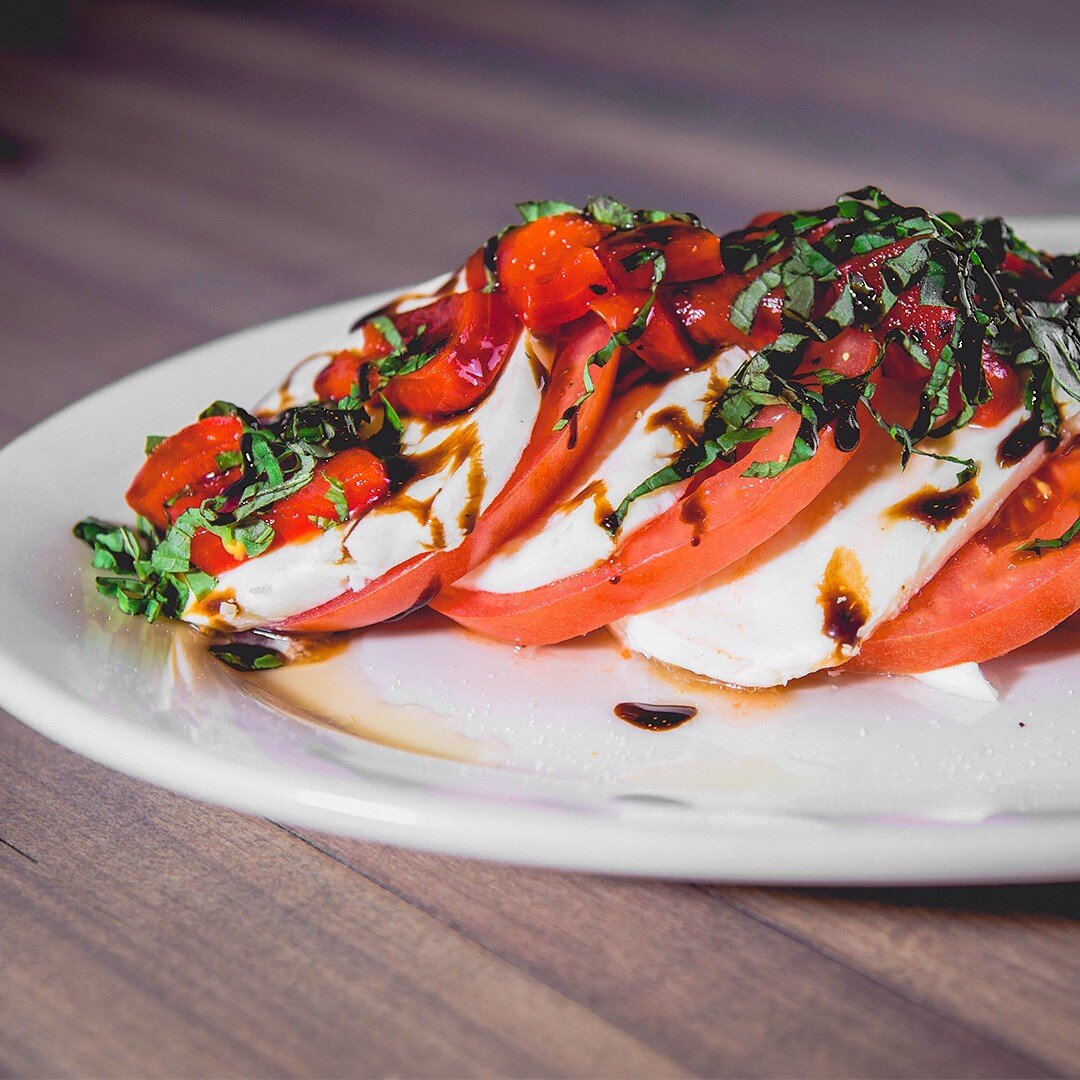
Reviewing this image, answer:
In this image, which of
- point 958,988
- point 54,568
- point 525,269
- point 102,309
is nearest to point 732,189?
point 102,309

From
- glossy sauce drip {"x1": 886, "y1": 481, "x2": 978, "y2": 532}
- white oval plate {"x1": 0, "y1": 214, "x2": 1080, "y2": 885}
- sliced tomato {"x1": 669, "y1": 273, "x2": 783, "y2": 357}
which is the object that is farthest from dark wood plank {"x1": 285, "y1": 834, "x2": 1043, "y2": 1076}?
sliced tomato {"x1": 669, "y1": 273, "x2": 783, "y2": 357}

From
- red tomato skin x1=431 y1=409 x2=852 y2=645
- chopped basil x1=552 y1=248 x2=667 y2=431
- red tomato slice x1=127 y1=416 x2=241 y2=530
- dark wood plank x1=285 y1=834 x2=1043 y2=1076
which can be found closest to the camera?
dark wood plank x1=285 y1=834 x2=1043 y2=1076

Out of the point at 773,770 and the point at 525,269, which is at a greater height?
the point at 525,269

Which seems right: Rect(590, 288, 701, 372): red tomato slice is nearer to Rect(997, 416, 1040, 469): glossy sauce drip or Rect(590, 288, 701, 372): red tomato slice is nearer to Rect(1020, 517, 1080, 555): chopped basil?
Rect(997, 416, 1040, 469): glossy sauce drip

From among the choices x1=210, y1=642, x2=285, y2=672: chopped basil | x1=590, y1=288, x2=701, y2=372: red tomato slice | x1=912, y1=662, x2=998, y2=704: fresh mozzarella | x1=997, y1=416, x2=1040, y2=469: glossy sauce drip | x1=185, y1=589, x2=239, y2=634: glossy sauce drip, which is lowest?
x1=210, y1=642, x2=285, y2=672: chopped basil

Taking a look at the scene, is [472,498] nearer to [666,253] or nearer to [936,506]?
[666,253]

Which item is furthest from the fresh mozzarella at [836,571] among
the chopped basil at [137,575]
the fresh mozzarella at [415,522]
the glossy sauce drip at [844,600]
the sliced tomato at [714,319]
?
the chopped basil at [137,575]

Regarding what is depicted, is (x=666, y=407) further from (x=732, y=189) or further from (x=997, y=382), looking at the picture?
(x=732, y=189)
